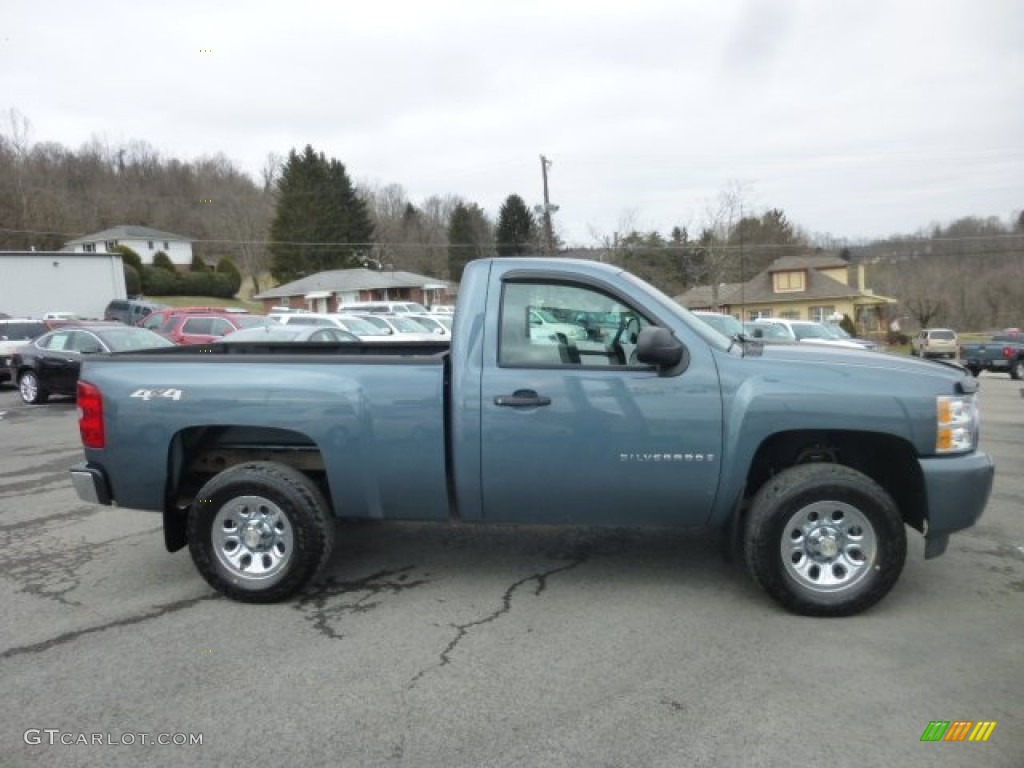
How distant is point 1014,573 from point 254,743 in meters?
4.59

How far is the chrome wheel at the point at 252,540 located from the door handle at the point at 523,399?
1.47 m

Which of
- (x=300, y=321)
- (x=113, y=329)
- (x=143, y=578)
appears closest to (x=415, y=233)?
(x=300, y=321)

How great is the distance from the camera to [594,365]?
4.13m

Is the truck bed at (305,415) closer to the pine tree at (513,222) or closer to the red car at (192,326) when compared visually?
the red car at (192,326)

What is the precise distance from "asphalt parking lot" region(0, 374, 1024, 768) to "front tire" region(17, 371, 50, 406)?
11.1m

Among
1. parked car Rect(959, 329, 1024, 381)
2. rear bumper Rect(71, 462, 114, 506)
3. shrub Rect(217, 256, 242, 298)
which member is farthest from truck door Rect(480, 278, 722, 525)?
shrub Rect(217, 256, 242, 298)

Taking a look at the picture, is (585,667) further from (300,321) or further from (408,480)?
(300,321)

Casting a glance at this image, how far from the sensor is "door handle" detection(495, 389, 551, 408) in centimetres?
406

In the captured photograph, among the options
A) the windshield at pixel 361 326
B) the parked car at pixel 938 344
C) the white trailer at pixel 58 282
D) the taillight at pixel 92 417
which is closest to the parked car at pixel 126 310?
Answer: the white trailer at pixel 58 282

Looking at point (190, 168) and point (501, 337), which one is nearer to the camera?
point (501, 337)

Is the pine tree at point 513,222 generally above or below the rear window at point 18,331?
above

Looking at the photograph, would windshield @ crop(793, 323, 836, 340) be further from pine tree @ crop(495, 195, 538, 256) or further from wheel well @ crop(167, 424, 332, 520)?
pine tree @ crop(495, 195, 538, 256)

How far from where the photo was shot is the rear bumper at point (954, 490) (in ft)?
12.9

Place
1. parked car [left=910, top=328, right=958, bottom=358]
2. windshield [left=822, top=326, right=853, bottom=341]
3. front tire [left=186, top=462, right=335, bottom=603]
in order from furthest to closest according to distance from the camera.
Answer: parked car [left=910, top=328, right=958, bottom=358] → windshield [left=822, top=326, right=853, bottom=341] → front tire [left=186, top=462, right=335, bottom=603]
